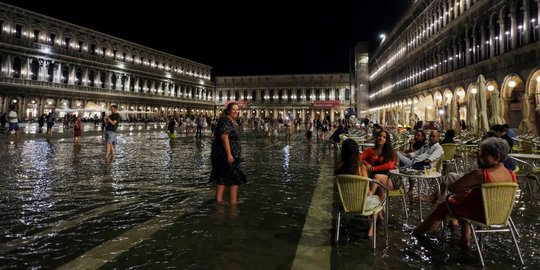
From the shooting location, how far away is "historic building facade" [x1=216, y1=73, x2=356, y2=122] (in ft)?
299

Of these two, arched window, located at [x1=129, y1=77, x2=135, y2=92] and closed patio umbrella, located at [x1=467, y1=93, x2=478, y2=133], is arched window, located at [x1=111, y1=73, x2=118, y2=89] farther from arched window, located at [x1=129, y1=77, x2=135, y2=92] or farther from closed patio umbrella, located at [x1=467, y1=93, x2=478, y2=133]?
closed patio umbrella, located at [x1=467, y1=93, x2=478, y2=133]

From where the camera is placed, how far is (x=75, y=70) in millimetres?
53938

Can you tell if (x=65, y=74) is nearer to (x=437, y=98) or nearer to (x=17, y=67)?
(x=17, y=67)

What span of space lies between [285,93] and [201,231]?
89.9 metres

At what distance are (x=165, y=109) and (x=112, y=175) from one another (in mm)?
66538

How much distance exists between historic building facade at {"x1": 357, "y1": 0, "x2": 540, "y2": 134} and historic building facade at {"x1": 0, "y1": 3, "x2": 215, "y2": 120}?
34.3m

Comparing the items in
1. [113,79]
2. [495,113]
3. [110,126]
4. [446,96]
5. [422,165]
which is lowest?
[422,165]

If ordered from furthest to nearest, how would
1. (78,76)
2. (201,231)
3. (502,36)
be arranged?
(78,76), (502,36), (201,231)

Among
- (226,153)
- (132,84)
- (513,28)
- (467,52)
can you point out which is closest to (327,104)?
(132,84)

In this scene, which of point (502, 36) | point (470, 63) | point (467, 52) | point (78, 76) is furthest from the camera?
point (78, 76)

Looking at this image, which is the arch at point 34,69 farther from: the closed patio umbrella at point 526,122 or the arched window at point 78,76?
the closed patio umbrella at point 526,122

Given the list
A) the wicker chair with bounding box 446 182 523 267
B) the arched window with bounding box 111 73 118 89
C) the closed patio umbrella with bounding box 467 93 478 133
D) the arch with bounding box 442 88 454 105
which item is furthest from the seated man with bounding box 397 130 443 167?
the arched window with bounding box 111 73 118 89

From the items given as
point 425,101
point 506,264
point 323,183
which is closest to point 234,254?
point 506,264

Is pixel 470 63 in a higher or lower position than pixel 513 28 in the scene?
lower
